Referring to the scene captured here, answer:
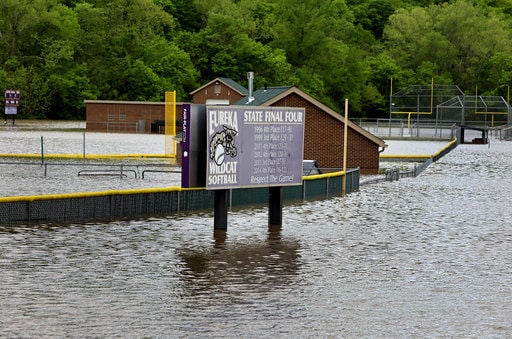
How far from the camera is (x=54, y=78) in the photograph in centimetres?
11969

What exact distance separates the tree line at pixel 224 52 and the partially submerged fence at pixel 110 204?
91.7 m

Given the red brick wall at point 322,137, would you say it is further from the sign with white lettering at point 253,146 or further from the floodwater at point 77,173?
the sign with white lettering at point 253,146

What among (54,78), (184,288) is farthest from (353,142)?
(54,78)

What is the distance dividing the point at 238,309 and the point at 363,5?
17234 cm

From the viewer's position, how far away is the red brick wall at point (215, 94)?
9876cm

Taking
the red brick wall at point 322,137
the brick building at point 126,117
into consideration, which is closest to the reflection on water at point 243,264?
the red brick wall at point 322,137

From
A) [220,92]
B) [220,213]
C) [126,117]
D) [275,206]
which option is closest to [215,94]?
[220,92]

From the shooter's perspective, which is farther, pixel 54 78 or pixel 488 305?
pixel 54 78

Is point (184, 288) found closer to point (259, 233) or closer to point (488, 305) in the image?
point (488, 305)

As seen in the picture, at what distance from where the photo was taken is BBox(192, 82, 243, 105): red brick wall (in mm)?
98756

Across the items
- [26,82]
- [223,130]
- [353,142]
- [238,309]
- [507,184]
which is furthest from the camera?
[26,82]

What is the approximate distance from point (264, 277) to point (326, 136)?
31.3 metres

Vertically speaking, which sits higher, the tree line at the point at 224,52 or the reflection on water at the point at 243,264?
the tree line at the point at 224,52

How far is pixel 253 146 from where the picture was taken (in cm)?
2473
